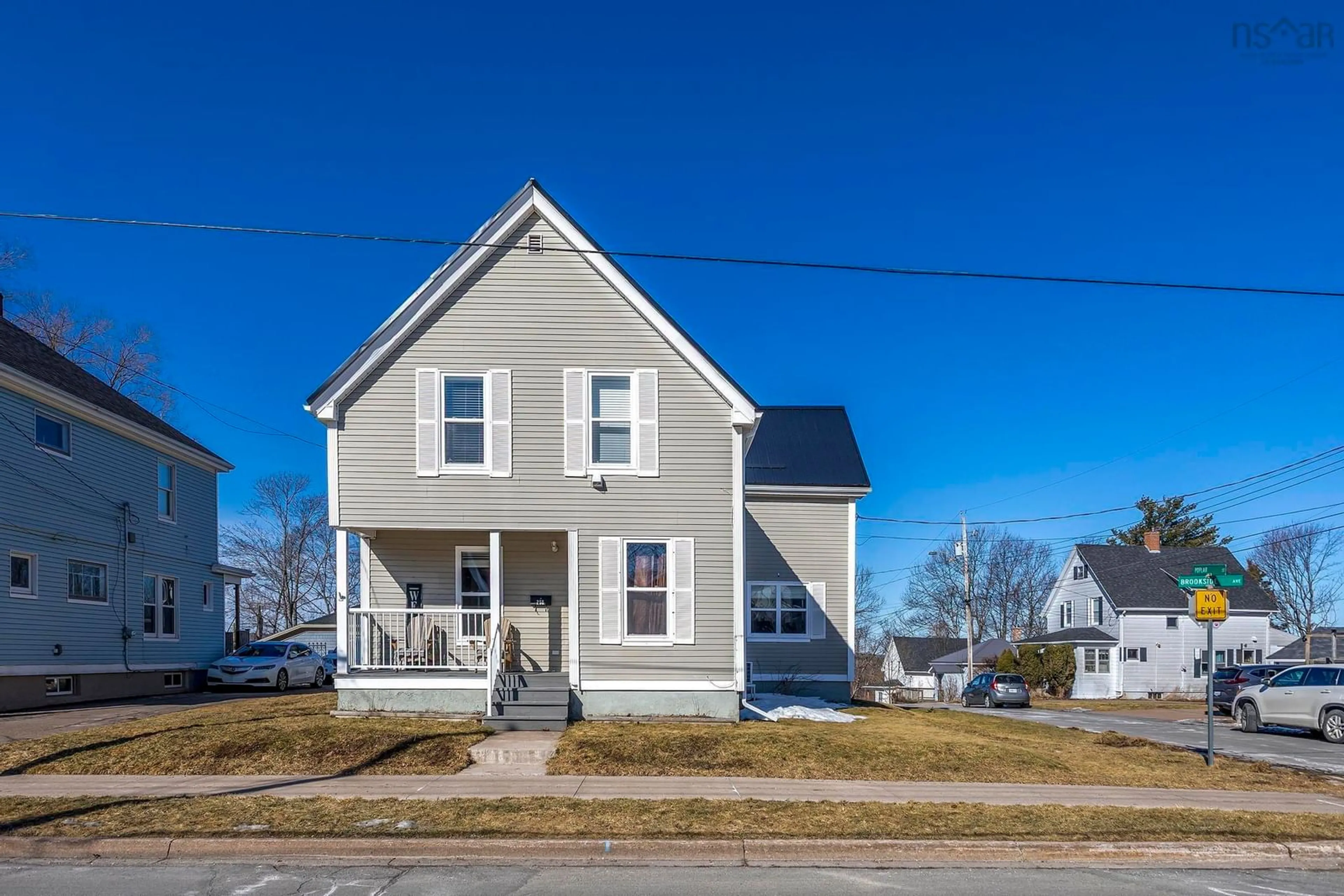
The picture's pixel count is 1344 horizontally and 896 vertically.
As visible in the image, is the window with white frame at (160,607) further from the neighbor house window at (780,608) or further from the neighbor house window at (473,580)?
the neighbor house window at (780,608)

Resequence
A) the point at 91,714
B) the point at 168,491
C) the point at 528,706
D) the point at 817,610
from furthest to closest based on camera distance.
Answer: the point at 168,491, the point at 817,610, the point at 91,714, the point at 528,706

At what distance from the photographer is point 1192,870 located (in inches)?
338

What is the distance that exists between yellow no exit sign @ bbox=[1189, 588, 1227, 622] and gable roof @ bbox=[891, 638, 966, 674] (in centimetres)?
6183

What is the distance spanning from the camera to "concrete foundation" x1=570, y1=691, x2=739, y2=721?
51.8ft

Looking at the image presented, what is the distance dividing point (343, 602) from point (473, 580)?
8.52ft

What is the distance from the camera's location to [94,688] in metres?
20.9

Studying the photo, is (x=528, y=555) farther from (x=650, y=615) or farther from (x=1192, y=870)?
(x=1192, y=870)

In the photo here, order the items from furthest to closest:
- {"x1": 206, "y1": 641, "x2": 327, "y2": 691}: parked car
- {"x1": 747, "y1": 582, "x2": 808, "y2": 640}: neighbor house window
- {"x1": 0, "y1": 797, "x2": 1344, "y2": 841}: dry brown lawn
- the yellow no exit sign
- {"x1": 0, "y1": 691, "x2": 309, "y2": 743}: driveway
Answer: {"x1": 206, "y1": 641, "x2": 327, "y2": 691}: parked car, {"x1": 747, "y1": 582, "x2": 808, "y2": 640}: neighbor house window, {"x1": 0, "y1": 691, "x2": 309, "y2": 743}: driveway, the yellow no exit sign, {"x1": 0, "y1": 797, "x2": 1344, "y2": 841}: dry brown lawn

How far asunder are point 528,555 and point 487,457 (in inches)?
94.9

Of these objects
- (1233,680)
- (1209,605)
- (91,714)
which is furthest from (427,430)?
(1233,680)

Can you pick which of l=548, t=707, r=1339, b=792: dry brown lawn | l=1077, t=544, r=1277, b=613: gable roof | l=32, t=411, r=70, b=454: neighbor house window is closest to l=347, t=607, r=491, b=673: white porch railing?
l=548, t=707, r=1339, b=792: dry brown lawn

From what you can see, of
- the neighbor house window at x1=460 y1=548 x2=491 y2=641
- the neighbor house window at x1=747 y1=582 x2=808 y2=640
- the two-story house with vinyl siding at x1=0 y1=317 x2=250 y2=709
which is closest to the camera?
the neighbor house window at x1=460 y1=548 x2=491 y2=641

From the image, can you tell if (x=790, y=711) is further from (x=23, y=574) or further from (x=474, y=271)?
(x=23, y=574)

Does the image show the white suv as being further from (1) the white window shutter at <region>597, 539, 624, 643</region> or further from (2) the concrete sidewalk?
(1) the white window shutter at <region>597, 539, 624, 643</region>
